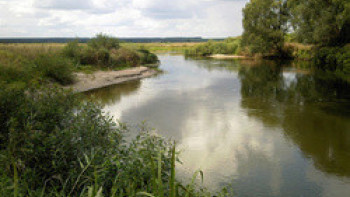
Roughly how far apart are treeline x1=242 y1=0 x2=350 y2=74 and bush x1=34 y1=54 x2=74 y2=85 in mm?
20617

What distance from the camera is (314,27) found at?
2623cm

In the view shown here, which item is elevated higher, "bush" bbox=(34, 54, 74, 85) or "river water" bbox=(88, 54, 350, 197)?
"bush" bbox=(34, 54, 74, 85)

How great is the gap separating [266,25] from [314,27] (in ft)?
43.3

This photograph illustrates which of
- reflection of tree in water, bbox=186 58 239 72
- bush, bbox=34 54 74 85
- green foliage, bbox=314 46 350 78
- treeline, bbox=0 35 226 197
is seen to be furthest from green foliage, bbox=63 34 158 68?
green foliage, bbox=314 46 350 78

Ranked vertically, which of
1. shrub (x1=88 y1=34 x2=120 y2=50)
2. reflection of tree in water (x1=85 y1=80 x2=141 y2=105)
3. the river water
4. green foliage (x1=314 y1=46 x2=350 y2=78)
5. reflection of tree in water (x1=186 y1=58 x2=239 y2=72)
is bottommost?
the river water

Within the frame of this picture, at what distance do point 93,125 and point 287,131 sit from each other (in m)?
6.40

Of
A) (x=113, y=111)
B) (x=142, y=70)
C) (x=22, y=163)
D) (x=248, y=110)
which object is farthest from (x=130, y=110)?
(x=142, y=70)

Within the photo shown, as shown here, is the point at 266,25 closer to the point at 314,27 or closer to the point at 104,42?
the point at 314,27

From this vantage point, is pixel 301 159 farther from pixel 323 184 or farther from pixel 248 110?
pixel 248 110

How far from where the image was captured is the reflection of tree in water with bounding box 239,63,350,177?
22.9 feet

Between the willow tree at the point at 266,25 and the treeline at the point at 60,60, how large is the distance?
2016 centimetres

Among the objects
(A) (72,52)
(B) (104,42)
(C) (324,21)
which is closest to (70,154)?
(A) (72,52)

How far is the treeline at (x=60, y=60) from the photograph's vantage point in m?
13.3

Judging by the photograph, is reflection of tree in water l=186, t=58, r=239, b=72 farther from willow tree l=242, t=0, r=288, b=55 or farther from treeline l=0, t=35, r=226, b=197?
treeline l=0, t=35, r=226, b=197
